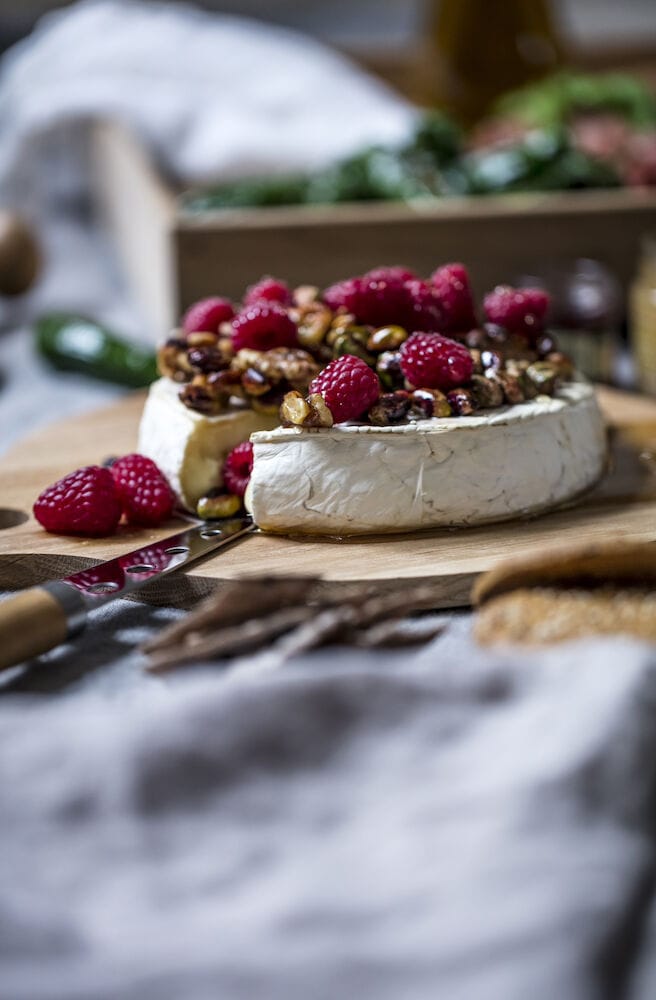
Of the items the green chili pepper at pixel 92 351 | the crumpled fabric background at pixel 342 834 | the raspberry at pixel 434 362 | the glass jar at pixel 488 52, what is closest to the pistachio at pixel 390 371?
the raspberry at pixel 434 362

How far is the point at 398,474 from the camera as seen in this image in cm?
122

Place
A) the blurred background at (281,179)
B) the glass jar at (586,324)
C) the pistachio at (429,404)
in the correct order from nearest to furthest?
the pistachio at (429,404)
the glass jar at (586,324)
the blurred background at (281,179)

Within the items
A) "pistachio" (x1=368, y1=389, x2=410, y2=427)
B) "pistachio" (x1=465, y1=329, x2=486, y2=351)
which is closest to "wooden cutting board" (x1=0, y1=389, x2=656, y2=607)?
"pistachio" (x1=368, y1=389, x2=410, y2=427)

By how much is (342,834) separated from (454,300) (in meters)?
0.85

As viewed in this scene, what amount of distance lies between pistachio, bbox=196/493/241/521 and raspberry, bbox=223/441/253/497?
1cm

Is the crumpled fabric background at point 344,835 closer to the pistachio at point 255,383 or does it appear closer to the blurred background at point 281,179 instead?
the pistachio at point 255,383

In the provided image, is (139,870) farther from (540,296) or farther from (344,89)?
(344,89)

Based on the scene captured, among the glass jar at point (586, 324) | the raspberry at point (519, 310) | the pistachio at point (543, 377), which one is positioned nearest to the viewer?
the pistachio at point (543, 377)

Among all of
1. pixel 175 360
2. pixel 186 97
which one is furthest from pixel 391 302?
pixel 186 97

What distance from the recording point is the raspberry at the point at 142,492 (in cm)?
129

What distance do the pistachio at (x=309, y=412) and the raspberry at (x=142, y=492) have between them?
0.61 ft

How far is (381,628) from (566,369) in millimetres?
609

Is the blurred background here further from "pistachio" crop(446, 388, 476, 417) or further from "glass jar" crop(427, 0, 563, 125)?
"pistachio" crop(446, 388, 476, 417)

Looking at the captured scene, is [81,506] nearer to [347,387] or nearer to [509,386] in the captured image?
[347,387]
